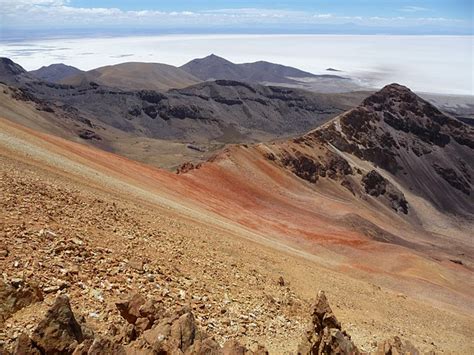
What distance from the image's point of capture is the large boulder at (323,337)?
11680 millimetres

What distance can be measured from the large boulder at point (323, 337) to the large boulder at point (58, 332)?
5594 mm

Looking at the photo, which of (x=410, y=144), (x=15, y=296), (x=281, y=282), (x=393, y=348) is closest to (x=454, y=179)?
(x=410, y=144)

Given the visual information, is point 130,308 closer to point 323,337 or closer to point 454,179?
point 323,337

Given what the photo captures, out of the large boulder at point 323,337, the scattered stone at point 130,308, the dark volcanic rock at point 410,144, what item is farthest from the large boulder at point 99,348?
the dark volcanic rock at point 410,144

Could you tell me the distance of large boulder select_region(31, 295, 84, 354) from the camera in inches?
352

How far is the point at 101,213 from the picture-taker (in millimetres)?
19781

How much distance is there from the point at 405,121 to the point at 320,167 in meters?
38.4

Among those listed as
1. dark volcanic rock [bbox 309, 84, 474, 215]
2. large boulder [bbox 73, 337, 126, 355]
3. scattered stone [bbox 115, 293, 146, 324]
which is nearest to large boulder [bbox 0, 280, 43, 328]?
scattered stone [bbox 115, 293, 146, 324]

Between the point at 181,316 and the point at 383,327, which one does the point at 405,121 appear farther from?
the point at 181,316

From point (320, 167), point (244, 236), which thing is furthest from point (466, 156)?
point (244, 236)

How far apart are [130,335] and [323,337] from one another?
4571mm

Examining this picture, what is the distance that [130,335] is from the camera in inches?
413

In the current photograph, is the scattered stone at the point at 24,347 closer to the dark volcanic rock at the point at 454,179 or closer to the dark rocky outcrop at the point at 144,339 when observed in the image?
the dark rocky outcrop at the point at 144,339

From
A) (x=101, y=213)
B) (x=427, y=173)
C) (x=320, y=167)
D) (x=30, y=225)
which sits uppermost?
(x=30, y=225)
